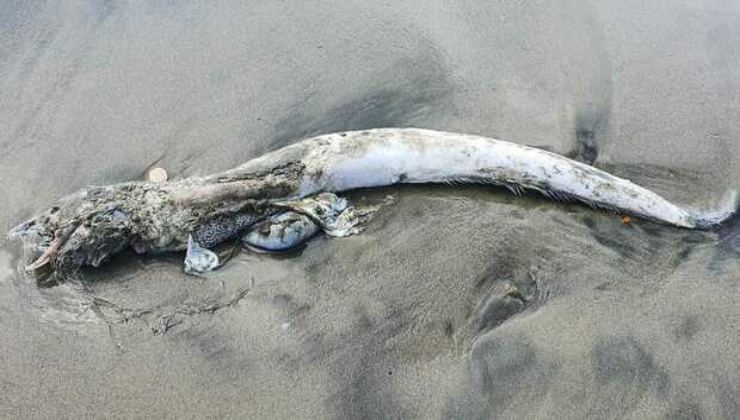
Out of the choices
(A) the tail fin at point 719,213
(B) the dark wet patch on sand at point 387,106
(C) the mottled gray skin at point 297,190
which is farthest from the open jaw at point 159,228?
(A) the tail fin at point 719,213

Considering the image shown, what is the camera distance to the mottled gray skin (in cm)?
467

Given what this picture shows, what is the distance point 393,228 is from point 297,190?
791 millimetres

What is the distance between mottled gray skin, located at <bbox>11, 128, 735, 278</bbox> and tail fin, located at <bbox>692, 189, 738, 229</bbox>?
1 centimetres

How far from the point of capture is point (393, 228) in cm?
486

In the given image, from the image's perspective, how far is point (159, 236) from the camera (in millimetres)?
4742

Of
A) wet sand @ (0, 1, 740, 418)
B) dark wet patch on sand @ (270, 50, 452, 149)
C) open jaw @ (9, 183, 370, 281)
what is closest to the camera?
wet sand @ (0, 1, 740, 418)

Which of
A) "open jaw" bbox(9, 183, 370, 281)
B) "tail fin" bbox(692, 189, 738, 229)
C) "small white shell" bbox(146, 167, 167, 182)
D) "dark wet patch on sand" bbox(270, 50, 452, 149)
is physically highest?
"dark wet patch on sand" bbox(270, 50, 452, 149)

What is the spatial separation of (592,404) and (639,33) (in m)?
3.79

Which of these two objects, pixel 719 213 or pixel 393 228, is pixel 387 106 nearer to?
pixel 393 228

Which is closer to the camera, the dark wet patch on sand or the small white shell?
the small white shell

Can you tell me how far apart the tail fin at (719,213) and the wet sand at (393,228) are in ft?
0.26

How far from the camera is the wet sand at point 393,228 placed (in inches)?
155

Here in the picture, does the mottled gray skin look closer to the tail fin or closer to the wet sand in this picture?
the tail fin

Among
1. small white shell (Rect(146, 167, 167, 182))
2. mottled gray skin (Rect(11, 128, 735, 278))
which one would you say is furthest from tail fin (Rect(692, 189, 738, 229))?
small white shell (Rect(146, 167, 167, 182))
